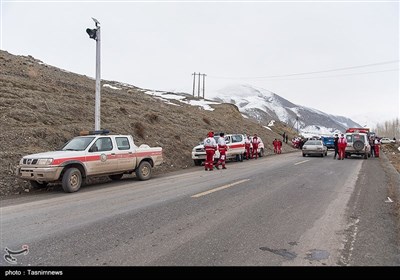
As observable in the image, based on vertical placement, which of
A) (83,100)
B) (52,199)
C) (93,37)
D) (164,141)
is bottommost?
(52,199)

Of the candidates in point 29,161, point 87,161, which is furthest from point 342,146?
point 29,161

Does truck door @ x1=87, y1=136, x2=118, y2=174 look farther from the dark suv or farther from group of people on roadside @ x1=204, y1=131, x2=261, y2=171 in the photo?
the dark suv

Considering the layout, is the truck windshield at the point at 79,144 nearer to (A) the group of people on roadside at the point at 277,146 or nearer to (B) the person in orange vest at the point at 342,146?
(B) the person in orange vest at the point at 342,146

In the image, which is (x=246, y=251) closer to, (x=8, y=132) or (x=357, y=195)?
(x=357, y=195)

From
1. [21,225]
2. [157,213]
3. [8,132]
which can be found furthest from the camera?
[8,132]

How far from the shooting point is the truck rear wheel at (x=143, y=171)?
1324 cm

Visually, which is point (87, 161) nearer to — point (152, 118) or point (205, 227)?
point (205, 227)

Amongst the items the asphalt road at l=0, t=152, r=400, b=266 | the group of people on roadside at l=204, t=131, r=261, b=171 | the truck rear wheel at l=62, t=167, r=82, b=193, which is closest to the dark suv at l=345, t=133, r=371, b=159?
the group of people on roadside at l=204, t=131, r=261, b=171

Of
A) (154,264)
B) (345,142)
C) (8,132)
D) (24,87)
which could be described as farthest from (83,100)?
(154,264)

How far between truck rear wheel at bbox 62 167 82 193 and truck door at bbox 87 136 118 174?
531mm

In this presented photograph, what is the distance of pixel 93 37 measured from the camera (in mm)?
15352

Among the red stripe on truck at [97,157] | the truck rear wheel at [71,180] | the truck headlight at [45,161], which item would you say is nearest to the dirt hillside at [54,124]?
the truck headlight at [45,161]

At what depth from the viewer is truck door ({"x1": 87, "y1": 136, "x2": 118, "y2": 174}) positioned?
11.4m
